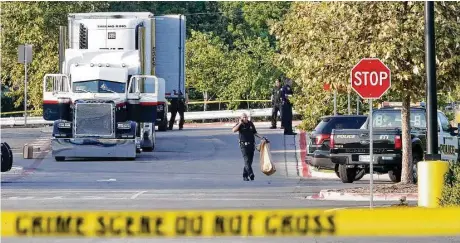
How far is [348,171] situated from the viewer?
92.0 feet

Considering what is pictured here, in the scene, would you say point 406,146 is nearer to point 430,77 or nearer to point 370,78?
point 370,78

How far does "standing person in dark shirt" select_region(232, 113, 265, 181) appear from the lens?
28438 mm

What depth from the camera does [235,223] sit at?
8.57 meters

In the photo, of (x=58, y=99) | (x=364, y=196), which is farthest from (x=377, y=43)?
(x=58, y=99)

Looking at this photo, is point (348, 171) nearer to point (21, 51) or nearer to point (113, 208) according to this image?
point (113, 208)

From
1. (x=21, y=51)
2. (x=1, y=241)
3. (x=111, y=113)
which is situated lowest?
(x=1, y=241)

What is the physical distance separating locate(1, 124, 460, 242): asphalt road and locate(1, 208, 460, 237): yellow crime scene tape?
6.81 m

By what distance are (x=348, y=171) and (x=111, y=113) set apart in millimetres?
9650

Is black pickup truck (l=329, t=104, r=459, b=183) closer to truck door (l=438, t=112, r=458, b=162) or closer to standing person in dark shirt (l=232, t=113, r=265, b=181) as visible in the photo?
truck door (l=438, t=112, r=458, b=162)

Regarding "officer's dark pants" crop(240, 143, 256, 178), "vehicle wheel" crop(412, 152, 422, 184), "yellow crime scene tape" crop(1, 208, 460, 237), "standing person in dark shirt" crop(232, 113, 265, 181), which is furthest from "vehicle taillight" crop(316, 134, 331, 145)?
"yellow crime scene tape" crop(1, 208, 460, 237)

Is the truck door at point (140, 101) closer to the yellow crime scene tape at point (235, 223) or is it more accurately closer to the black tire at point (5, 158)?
the black tire at point (5, 158)

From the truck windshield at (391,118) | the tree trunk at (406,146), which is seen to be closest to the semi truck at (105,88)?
the truck windshield at (391,118)

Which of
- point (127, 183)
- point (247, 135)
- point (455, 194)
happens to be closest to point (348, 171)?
point (247, 135)

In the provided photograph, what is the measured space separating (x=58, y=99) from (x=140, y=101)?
2.46 m
